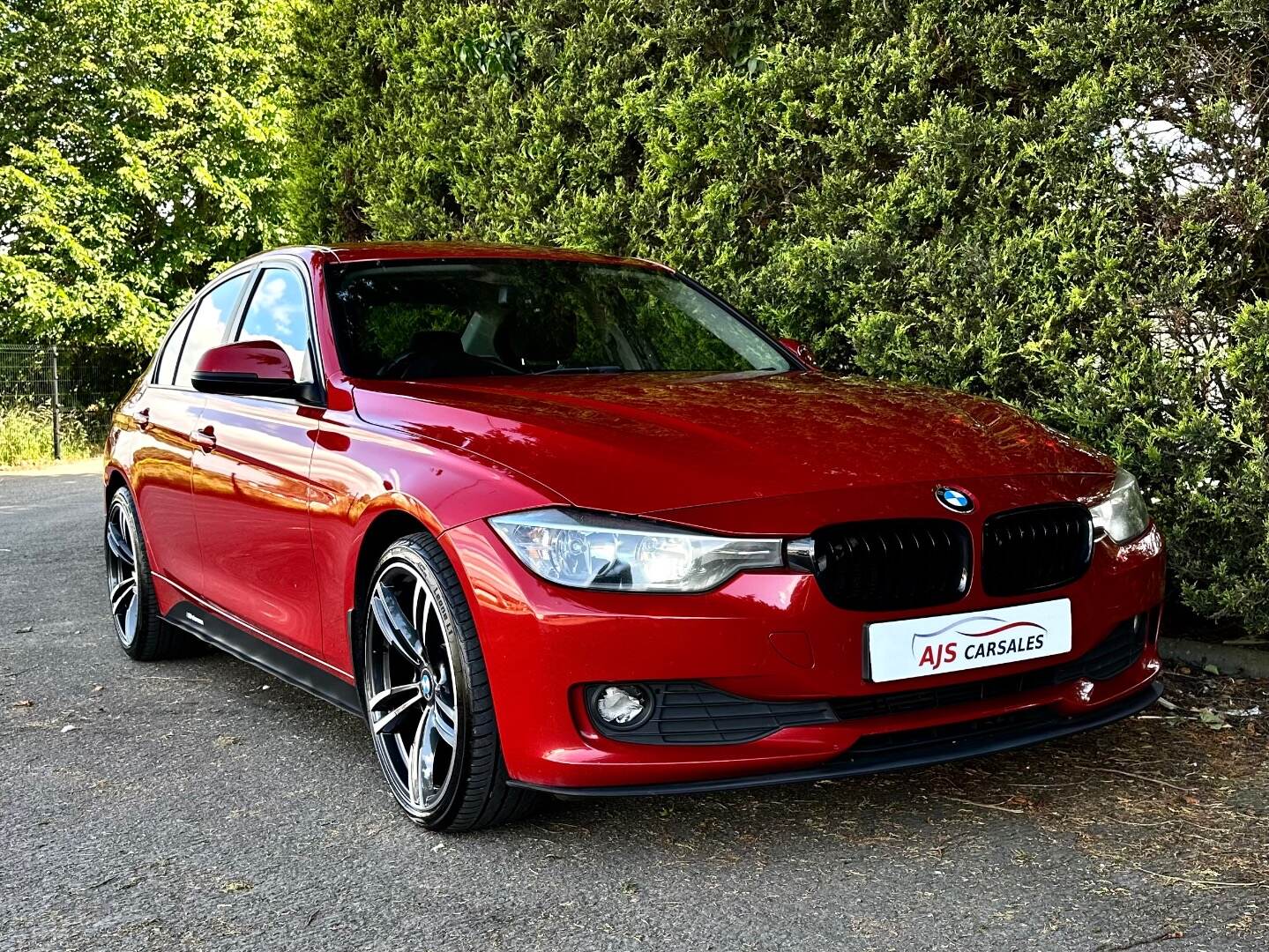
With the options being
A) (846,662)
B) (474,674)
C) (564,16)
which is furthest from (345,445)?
(564,16)

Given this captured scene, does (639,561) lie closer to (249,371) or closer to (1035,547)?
(1035,547)

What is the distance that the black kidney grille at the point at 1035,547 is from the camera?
332 centimetres

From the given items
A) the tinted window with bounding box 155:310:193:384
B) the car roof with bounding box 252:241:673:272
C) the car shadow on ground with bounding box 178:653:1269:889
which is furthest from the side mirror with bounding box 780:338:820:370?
the tinted window with bounding box 155:310:193:384

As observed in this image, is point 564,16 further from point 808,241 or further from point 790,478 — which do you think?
point 790,478

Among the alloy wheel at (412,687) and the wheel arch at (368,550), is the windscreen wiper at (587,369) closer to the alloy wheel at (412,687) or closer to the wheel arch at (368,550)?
the wheel arch at (368,550)

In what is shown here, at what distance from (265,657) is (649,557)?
190cm

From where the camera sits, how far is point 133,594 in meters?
5.80

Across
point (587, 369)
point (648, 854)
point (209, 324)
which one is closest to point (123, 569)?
point (209, 324)

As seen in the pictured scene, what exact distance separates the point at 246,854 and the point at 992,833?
6.12 ft

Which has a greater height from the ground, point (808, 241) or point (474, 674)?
point (808, 241)

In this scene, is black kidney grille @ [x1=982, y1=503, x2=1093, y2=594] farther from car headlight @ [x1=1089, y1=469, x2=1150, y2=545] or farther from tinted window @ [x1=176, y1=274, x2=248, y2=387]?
tinted window @ [x1=176, y1=274, x2=248, y2=387]

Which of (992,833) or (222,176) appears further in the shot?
(222,176)

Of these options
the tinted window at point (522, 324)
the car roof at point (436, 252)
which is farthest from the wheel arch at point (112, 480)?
the tinted window at point (522, 324)

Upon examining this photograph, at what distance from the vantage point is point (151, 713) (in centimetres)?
489
